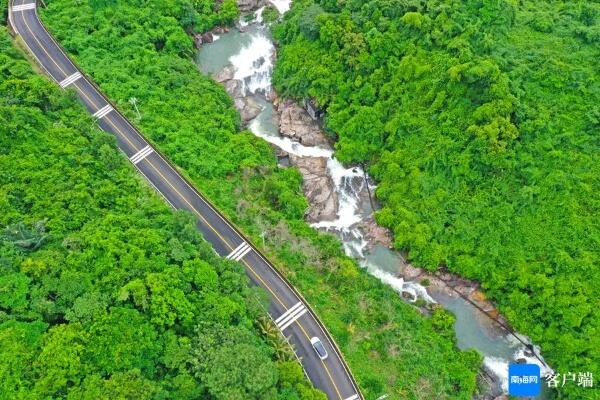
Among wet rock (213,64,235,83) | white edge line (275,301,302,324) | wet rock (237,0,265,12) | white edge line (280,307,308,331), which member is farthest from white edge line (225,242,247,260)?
wet rock (237,0,265,12)

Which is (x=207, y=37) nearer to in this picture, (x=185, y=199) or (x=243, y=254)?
(x=185, y=199)

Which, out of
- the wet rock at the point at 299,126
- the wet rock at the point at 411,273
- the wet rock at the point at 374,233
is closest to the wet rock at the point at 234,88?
the wet rock at the point at 299,126

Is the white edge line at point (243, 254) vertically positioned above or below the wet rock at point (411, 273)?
above

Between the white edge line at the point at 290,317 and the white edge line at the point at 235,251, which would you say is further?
the white edge line at the point at 235,251

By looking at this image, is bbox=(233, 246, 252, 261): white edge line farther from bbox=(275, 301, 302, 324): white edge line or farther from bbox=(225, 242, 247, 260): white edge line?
bbox=(275, 301, 302, 324): white edge line

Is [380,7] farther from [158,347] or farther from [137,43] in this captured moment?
[158,347]

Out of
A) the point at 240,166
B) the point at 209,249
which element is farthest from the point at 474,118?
the point at 209,249

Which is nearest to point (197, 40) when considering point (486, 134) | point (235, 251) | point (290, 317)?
point (235, 251)

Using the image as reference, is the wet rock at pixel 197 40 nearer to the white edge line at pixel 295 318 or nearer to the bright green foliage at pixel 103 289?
the bright green foliage at pixel 103 289
